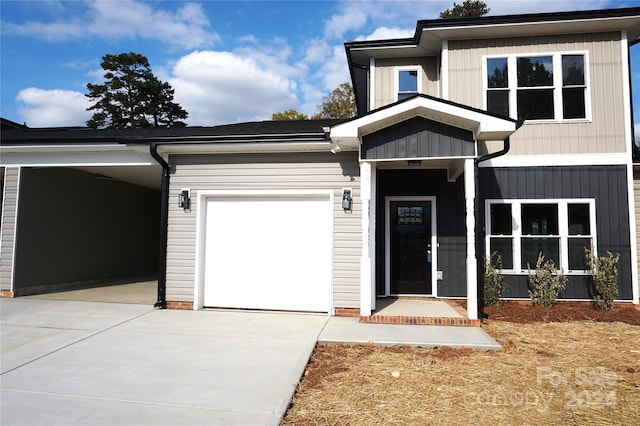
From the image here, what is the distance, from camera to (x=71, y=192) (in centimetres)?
859

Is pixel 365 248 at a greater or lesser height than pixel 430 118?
lesser

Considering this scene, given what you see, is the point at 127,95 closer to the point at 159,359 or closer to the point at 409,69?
the point at 409,69

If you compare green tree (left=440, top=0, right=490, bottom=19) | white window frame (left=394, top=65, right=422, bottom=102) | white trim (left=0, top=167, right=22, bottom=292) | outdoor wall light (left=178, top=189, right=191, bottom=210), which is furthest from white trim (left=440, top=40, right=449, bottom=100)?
green tree (left=440, top=0, right=490, bottom=19)

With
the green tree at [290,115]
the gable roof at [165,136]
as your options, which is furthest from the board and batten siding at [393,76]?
the green tree at [290,115]

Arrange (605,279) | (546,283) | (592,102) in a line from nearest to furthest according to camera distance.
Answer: (605,279), (546,283), (592,102)

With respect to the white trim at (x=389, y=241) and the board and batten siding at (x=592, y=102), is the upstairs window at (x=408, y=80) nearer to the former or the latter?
the board and batten siding at (x=592, y=102)

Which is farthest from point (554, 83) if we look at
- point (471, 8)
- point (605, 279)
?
point (471, 8)

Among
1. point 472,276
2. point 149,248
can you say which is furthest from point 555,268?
point 149,248

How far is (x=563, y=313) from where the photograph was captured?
21.0ft

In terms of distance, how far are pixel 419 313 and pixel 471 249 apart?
4.44 feet

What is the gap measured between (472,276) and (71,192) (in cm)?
881

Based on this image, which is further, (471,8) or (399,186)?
(471,8)

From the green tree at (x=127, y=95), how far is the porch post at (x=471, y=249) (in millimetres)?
28663

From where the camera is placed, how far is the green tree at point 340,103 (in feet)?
88.6
